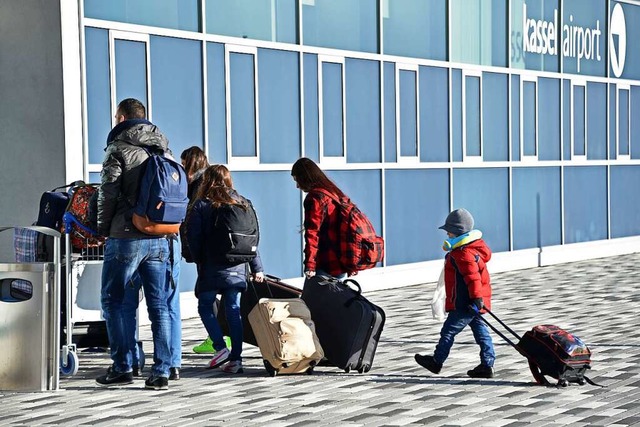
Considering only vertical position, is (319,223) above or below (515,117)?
below

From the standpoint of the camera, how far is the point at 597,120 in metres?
24.2

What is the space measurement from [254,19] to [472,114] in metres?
5.27

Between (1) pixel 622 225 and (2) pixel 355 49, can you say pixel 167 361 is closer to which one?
(2) pixel 355 49

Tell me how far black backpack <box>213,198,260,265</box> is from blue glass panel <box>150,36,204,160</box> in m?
4.07

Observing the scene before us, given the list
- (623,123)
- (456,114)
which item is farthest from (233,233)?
(623,123)

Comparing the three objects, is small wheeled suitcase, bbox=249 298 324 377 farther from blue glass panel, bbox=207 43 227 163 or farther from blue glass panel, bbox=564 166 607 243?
blue glass panel, bbox=564 166 607 243

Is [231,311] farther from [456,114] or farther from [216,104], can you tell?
[456,114]

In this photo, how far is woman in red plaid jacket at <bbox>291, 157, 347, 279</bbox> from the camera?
1041cm

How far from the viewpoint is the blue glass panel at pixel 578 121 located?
2333cm

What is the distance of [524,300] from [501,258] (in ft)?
14.8

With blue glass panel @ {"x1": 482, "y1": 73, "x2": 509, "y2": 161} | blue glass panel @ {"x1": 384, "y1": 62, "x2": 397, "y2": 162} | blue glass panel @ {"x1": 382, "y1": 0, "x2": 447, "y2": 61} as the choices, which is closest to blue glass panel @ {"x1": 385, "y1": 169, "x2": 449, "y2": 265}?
blue glass panel @ {"x1": 384, "y1": 62, "x2": 397, "y2": 162}

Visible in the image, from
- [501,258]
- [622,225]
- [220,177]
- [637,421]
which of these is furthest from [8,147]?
[622,225]

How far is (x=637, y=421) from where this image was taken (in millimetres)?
8062

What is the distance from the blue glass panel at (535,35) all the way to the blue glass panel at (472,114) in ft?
4.13
